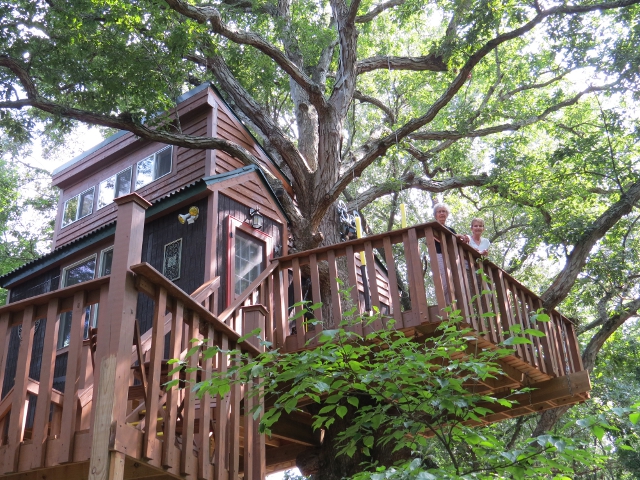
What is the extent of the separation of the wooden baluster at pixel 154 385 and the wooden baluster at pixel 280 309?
3066 millimetres

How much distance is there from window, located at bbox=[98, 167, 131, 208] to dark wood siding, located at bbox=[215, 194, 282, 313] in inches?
111

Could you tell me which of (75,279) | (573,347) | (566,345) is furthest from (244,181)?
(573,347)

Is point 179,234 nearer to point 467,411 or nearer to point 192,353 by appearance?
point 192,353

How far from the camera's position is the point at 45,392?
13.3ft

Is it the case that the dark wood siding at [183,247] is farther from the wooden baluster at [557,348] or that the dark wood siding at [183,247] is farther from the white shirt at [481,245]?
the wooden baluster at [557,348]

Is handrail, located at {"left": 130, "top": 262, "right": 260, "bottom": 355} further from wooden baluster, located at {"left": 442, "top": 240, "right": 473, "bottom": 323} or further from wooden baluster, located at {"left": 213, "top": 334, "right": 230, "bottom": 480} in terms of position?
wooden baluster, located at {"left": 442, "top": 240, "right": 473, "bottom": 323}

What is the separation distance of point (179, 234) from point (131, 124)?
1716 millimetres

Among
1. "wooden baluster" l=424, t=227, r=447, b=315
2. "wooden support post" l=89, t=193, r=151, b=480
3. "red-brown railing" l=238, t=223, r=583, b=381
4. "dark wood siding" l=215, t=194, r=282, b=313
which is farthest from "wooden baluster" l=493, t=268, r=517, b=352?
"wooden support post" l=89, t=193, r=151, b=480

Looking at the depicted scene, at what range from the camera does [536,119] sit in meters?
14.1

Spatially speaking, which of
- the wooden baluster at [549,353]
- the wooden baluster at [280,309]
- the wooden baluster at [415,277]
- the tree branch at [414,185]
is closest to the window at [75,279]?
the wooden baluster at [280,309]

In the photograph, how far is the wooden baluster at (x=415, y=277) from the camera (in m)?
6.59

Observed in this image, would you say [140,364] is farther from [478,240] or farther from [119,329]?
[478,240]

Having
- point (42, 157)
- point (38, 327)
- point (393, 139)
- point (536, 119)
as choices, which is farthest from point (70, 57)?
point (42, 157)

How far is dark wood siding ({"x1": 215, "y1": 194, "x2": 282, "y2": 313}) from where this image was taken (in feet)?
30.7
